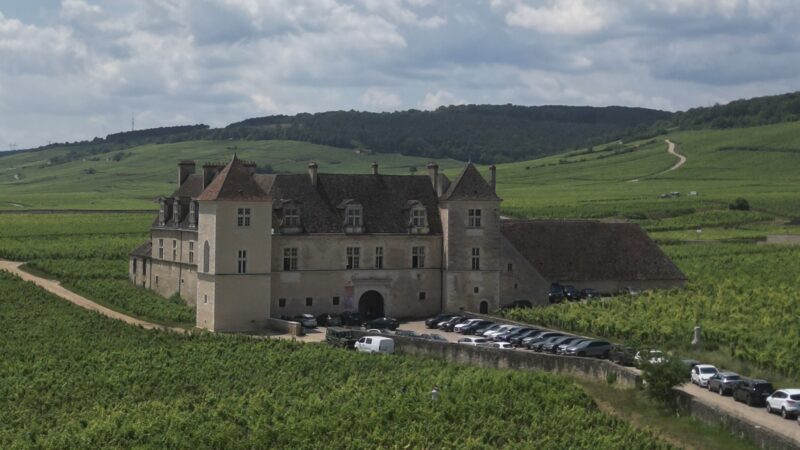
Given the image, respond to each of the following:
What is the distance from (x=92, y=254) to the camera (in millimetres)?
86938

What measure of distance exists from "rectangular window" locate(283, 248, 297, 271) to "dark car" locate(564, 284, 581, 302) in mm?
16263

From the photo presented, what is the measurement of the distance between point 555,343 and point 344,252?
1556 cm

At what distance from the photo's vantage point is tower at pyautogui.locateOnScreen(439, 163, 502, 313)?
220 ft

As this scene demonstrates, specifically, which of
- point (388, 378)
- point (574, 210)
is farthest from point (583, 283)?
point (574, 210)

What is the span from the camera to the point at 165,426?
137 feet

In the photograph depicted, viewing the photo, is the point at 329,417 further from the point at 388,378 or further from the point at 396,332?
the point at 396,332

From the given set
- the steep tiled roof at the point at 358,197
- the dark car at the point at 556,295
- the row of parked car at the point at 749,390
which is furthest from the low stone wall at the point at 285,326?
the row of parked car at the point at 749,390

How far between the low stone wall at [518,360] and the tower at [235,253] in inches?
392

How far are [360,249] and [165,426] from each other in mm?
25089

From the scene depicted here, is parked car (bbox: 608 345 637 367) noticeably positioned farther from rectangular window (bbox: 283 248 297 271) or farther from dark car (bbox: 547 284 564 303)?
dark car (bbox: 547 284 564 303)

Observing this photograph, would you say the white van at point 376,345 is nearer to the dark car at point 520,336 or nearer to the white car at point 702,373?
the dark car at point 520,336

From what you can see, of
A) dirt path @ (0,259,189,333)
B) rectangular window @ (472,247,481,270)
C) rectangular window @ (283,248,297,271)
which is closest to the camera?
dirt path @ (0,259,189,333)

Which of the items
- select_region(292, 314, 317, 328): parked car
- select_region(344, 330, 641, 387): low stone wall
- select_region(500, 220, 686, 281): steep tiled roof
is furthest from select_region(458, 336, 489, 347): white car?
select_region(500, 220, 686, 281): steep tiled roof

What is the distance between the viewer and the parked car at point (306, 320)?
61812 millimetres
